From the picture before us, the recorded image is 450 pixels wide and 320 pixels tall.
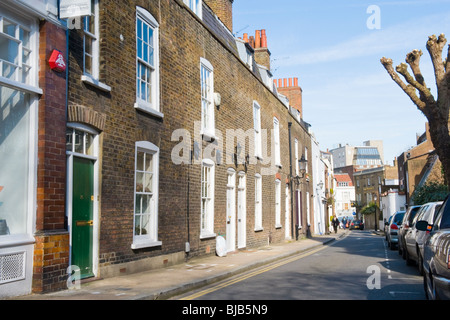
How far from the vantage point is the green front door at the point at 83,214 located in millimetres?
8805

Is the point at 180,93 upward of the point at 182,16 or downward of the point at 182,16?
downward

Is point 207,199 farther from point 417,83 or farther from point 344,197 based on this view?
point 344,197

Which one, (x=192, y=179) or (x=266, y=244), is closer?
(x=192, y=179)

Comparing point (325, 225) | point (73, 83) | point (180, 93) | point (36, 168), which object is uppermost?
point (180, 93)

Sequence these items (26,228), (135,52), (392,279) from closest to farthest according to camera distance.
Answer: (26,228), (392,279), (135,52)

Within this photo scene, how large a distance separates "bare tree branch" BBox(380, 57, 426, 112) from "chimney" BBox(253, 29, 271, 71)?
1009 centimetres

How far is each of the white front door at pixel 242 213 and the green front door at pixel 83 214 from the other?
9.47 metres

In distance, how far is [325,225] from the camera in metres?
44.9

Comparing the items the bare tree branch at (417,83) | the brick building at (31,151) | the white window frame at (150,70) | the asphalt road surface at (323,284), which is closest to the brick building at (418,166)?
the bare tree branch at (417,83)

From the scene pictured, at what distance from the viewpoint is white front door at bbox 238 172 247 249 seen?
1820 centimetres

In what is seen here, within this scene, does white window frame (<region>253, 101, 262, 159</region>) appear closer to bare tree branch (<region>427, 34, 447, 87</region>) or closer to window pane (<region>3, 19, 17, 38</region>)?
bare tree branch (<region>427, 34, 447, 87</region>)
